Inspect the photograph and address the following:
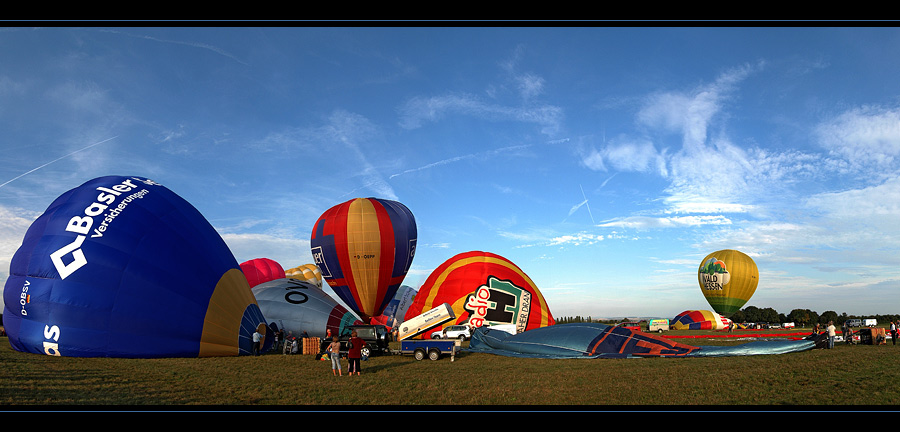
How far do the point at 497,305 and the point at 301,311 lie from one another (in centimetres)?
1085

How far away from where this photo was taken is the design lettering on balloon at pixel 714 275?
53312 millimetres

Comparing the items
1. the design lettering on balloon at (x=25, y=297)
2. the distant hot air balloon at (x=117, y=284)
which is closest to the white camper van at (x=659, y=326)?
the distant hot air balloon at (x=117, y=284)

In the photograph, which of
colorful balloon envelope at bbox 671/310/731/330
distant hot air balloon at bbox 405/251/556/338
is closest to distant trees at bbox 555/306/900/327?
colorful balloon envelope at bbox 671/310/731/330

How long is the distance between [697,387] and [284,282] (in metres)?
21.7

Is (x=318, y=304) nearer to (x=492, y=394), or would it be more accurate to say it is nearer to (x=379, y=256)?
(x=379, y=256)

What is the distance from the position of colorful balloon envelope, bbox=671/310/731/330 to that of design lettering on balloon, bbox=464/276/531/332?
33.1 m

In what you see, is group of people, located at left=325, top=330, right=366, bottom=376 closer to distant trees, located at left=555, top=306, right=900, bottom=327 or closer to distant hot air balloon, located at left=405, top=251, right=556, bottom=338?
distant hot air balloon, located at left=405, top=251, right=556, bottom=338

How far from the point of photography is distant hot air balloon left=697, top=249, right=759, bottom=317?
53125 millimetres

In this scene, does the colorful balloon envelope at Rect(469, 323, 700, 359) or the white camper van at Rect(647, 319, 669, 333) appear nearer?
the colorful balloon envelope at Rect(469, 323, 700, 359)

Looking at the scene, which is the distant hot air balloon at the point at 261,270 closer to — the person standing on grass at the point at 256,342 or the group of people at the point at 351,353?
the person standing on grass at the point at 256,342

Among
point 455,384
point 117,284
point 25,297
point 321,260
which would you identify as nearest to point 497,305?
point 321,260
